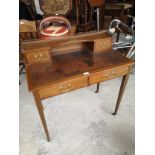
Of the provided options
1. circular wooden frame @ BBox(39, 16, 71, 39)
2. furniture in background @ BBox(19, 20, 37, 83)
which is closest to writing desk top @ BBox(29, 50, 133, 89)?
circular wooden frame @ BBox(39, 16, 71, 39)

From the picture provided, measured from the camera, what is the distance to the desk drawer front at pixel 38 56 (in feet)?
3.83

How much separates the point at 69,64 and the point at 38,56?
0.77 ft

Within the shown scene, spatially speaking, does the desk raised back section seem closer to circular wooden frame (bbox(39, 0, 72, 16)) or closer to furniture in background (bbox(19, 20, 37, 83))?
furniture in background (bbox(19, 20, 37, 83))

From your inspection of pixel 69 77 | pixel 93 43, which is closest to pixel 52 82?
pixel 69 77

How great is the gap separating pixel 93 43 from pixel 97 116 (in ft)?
2.61

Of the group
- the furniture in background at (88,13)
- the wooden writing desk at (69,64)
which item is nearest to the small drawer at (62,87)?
the wooden writing desk at (69,64)

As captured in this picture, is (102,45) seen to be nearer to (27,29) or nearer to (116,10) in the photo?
(27,29)

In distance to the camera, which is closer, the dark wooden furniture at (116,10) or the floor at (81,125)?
the floor at (81,125)

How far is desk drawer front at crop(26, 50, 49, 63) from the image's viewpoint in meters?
1.17

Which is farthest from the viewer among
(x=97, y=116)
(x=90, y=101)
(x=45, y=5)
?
(x=45, y=5)

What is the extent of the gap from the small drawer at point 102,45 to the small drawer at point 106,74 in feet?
0.80

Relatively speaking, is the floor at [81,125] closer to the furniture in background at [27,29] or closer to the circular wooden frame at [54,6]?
the furniture in background at [27,29]
